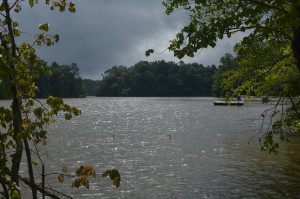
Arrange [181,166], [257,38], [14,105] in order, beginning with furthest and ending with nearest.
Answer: [181,166], [257,38], [14,105]

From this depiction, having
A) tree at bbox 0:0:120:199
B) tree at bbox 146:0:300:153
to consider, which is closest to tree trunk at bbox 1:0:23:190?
tree at bbox 0:0:120:199

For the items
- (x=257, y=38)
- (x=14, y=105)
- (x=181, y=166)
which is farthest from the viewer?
(x=181, y=166)

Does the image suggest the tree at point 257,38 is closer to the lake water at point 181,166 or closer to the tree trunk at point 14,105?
the tree trunk at point 14,105

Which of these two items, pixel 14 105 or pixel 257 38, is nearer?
pixel 14 105

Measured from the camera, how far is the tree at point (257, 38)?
6927 millimetres

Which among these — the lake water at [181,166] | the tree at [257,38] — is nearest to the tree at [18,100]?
the tree at [257,38]

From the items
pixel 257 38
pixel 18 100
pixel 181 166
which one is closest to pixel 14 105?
pixel 18 100

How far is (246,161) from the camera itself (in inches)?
920

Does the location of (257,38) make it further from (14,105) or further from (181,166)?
(181,166)

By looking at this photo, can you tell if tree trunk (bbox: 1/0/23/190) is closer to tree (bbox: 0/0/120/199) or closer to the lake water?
tree (bbox: 0/0/120/199)

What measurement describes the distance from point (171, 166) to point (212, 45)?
1601 cm

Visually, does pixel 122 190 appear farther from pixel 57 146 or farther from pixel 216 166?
pixel 57 146

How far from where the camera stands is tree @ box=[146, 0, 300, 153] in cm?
693

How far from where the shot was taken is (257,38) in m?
8.35
